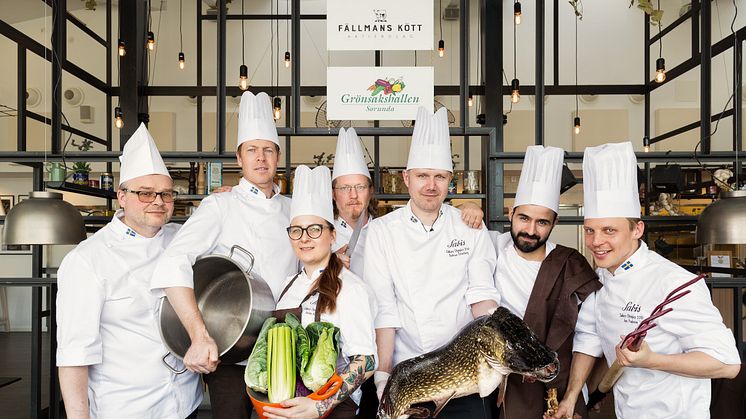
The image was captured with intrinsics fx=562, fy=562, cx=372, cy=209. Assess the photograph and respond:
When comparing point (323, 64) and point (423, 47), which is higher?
Answer: point (323, 64)

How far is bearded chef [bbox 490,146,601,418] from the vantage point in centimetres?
185

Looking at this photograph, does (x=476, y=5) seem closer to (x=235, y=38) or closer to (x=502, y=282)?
(x=235, y=38)

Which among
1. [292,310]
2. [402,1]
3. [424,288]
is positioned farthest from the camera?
[402,1]

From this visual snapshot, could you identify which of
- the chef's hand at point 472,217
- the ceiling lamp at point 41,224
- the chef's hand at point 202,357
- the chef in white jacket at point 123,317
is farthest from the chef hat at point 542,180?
the ceiling lamp at point 41,224

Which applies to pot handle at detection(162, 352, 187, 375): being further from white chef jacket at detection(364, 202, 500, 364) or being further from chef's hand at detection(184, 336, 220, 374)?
white chef jacket at detection(364, 202, 500, 364)

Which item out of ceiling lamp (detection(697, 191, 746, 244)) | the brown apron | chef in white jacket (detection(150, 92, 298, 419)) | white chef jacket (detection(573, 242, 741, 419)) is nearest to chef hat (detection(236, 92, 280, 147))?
chef in white jacket (detection(150, 92, 298, 419))

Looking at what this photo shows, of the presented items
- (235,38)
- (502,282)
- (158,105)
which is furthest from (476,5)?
(502,282)

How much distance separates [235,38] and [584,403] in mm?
7982

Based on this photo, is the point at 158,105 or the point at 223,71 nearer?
the point at 223,71

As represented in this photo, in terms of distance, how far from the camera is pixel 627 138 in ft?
28.0

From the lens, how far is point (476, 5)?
871 cm

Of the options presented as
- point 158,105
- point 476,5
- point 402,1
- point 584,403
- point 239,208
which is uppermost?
point 476,5

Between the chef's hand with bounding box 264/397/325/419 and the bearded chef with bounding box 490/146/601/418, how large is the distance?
0.70 meters

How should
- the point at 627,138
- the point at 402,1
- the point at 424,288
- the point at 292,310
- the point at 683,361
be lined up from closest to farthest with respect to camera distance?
the point at 683,361 < the point at 292,310 < the point at 424,288 < the point at 402,1 < the point at 627,138
